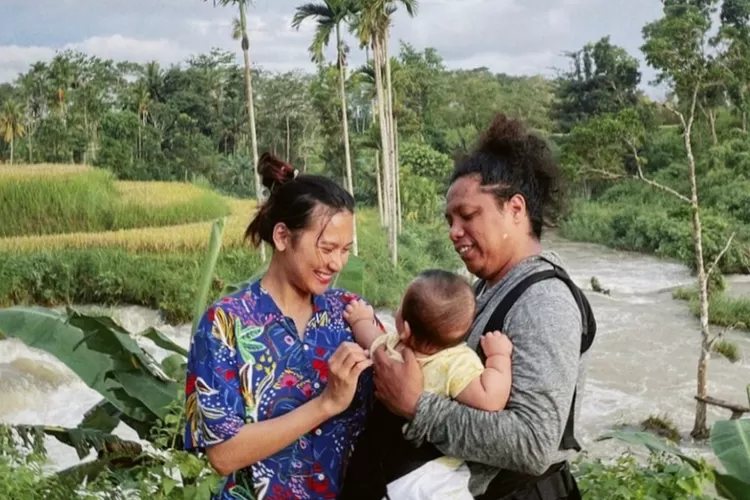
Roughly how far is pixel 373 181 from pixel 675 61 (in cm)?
811

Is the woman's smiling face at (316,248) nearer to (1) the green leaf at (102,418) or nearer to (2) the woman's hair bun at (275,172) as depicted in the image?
(2) the woman's hair bun at (275,172)

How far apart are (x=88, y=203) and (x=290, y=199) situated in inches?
386

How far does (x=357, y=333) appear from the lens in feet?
4.02

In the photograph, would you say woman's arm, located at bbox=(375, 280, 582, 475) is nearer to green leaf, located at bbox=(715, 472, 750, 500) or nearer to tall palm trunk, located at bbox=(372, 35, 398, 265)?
green leaf, located at bbox=(715, 472, 750, 500)

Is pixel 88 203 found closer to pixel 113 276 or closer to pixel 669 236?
pixel 113 276

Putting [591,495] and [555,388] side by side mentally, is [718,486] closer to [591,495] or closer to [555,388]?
[591,495]

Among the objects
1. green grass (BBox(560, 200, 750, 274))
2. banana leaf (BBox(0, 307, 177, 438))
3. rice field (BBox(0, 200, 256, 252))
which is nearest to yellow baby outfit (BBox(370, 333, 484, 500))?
banana leaf (BBox(0, 307, 177, 438))

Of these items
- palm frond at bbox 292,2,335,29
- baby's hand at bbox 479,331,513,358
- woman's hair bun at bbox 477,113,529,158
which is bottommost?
baby's hand at bbox 479,331,513,358

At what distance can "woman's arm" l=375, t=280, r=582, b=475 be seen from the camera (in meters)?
1.10

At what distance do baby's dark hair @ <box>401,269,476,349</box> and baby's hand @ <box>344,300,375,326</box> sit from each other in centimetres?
9

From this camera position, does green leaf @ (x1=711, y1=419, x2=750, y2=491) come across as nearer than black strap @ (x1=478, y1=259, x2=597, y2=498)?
No

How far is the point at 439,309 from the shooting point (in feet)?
3.72

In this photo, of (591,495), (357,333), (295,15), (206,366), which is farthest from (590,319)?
(295,15)

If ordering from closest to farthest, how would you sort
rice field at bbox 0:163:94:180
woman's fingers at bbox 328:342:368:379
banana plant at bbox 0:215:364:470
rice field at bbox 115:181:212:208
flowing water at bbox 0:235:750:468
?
1. woman's fingers at bbox 328:342:368:379
2. banana plant at bbox 0:215:364:470
3. flowing water at bbox 0:235:750:468
4. rice field at bbox 0:163:94:180
5. rice field at bbox 115:181:212:208
